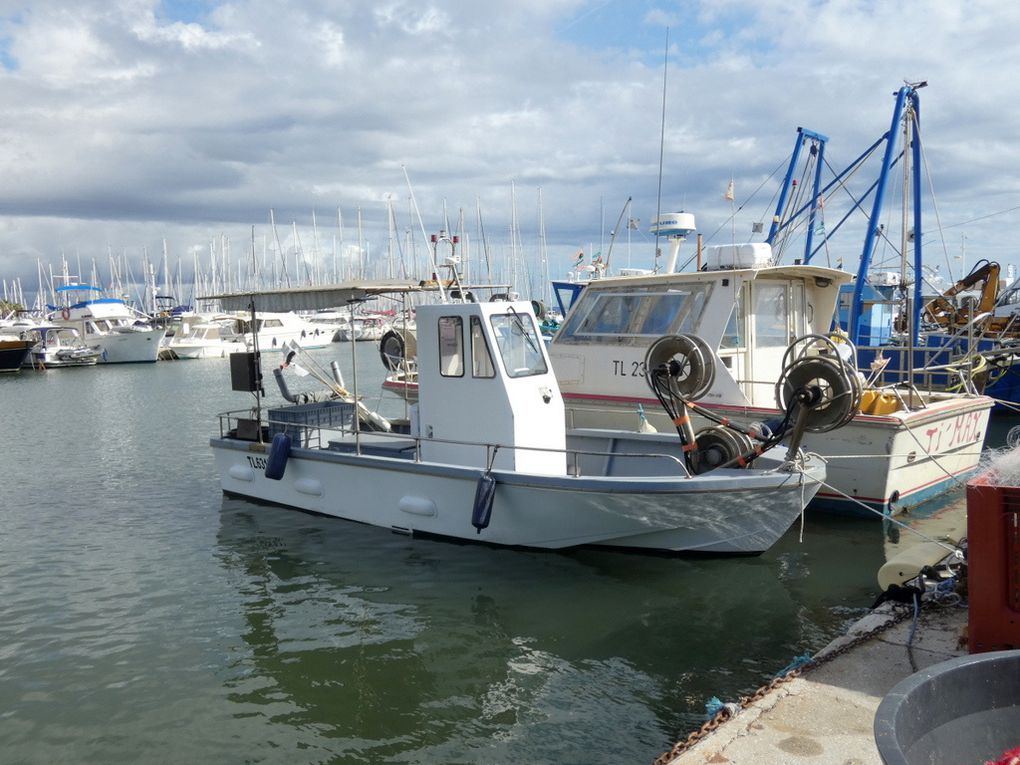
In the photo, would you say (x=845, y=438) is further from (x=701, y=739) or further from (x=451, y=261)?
(x=701, y=739)

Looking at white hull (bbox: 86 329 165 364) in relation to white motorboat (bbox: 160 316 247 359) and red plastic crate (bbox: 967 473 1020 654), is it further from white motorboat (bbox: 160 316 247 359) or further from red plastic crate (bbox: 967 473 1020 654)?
red plastic crate (bbox: 967 473 1020 654)

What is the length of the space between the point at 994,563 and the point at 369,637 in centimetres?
508

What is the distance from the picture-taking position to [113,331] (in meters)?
57.8

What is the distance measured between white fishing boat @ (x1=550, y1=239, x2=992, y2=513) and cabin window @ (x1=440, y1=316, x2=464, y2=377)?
122 inches

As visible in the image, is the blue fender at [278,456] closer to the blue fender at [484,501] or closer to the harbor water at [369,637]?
the harbor water at [369,637]

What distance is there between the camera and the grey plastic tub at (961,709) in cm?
277

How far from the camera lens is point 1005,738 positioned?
301 cm

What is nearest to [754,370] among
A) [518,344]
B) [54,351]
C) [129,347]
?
[518,344]

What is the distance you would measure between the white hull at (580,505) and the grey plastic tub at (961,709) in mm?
5184

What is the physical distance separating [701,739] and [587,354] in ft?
29.2

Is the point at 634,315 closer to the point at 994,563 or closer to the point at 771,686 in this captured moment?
the point at 994,563

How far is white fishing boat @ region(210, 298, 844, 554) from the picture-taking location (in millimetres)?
8492

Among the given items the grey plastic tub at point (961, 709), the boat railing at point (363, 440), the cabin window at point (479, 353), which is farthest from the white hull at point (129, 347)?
the grey plastic tub at point (961, 709)

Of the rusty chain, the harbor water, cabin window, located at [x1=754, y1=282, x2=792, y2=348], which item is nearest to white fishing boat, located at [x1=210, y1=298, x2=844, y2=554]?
the harbor water
